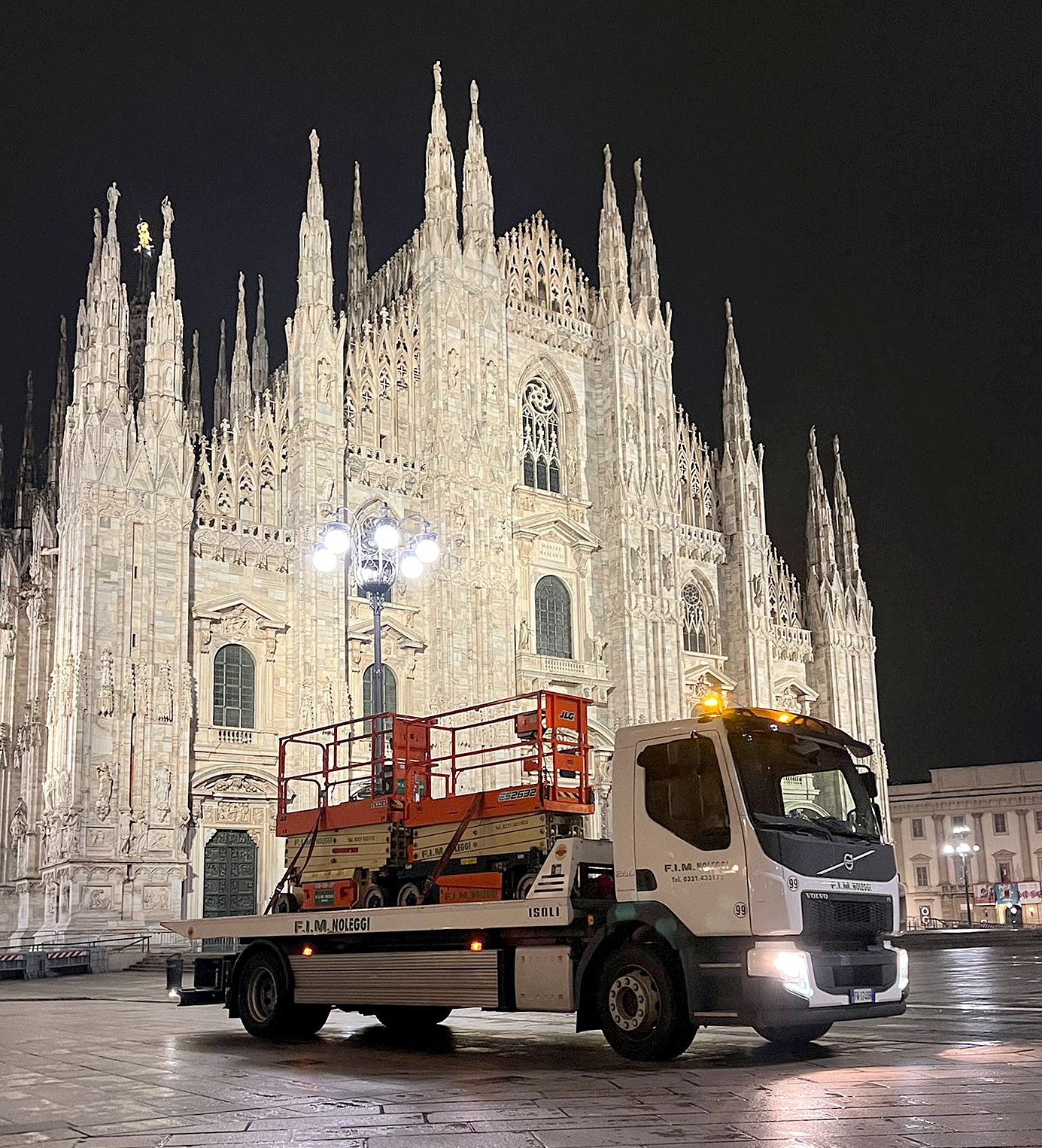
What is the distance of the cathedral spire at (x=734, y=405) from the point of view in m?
46.7

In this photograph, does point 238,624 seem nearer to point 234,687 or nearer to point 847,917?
point 234,687

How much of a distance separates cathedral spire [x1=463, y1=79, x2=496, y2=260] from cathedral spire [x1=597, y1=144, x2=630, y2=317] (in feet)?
15.6

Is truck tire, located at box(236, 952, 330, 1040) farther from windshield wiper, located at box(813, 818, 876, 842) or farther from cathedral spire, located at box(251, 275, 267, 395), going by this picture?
cathedral spire, located at box(251, 275, 267, 395)

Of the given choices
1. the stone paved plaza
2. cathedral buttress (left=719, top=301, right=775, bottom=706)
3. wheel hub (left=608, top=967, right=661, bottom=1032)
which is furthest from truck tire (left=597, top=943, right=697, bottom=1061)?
cathedral buttress (left=719, top=301, right=775, bottom=706)

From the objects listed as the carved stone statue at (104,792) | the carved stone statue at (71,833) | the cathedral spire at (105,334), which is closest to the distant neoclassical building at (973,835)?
the carved stone statue at (104,792)

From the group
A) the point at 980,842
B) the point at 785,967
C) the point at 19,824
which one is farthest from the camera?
the point at 980,842


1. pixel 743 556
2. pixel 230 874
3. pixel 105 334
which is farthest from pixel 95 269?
pixel 743 556

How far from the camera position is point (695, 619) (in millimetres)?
44469

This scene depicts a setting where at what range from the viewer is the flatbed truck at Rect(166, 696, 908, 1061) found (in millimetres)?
9719

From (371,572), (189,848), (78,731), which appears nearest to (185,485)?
(78,731)

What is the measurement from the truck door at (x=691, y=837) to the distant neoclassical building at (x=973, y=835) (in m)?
60.3

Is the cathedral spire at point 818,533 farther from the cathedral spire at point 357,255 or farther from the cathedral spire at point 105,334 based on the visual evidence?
the cathedral spire at point 105,334

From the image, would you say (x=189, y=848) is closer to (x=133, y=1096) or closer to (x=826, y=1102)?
(x=133, y=1096)

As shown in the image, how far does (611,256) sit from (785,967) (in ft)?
126
